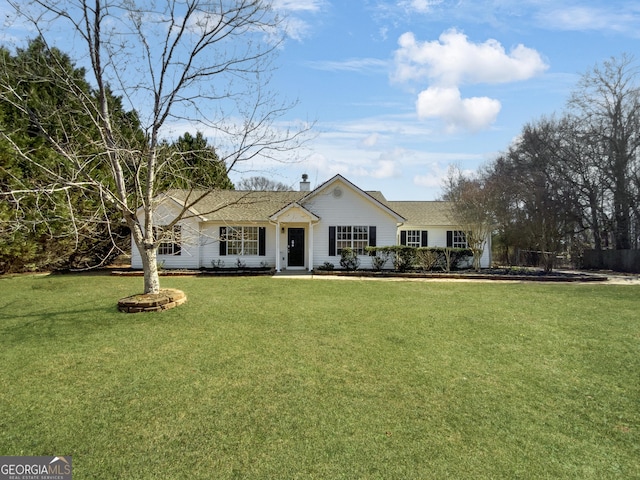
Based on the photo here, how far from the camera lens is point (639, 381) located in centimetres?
493

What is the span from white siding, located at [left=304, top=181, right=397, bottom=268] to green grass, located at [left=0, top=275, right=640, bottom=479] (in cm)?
922

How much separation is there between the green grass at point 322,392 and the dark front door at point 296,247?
9574mm

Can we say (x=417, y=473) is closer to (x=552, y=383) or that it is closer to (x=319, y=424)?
(x=319, y=424)

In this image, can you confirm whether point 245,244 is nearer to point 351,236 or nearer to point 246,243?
point 246,243

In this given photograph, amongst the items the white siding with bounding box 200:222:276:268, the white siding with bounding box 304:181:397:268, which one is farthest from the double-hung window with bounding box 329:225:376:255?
the white siding with bounding box 200:222:276:268

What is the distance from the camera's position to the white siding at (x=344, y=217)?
1798 centimetres

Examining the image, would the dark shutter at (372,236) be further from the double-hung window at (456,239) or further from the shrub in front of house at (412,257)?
the double-hung window at (456,239)

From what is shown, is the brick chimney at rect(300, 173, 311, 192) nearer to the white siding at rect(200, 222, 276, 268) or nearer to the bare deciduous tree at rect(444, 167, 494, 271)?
the white siding at rect(200, 222, 276, 268)

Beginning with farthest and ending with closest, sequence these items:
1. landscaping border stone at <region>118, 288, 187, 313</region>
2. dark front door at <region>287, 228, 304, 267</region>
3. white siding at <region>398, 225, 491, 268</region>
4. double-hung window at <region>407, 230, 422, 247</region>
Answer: double-hung window at <region>407, 230, 422, 247</region>, white siding at <region>398, 225, 491, 268</region>, dark front door at <region>287, 228, 304, 267</region>, landscaping border stone at <region>118, 288, 187, 313</region>

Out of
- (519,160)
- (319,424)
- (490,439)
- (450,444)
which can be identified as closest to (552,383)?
(490,439)

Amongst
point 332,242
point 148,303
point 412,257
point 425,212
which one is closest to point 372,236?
point 332,242

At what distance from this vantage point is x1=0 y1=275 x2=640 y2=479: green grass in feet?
10.7

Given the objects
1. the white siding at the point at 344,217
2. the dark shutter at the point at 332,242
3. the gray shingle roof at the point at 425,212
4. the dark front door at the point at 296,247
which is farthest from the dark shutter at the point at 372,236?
the dark front door at the point at 296,247

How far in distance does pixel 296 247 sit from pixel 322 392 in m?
14.1
